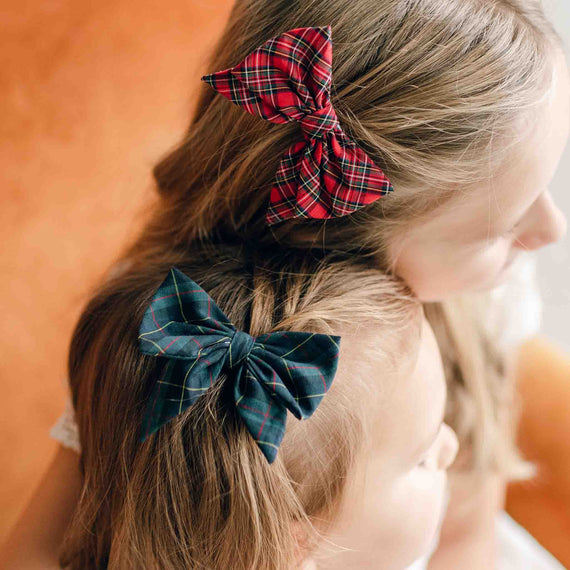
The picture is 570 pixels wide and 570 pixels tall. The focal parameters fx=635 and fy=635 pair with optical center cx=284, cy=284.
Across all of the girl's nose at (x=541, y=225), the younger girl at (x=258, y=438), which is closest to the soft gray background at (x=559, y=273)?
the girl's nose at (x=541, y=225)

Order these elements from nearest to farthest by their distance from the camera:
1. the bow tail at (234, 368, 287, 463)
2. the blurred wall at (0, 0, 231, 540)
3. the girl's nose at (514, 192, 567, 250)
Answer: the bow tail at (234, 368, 287, 463) → the girl's nose at (514, 192, 567, 250) → the blurred wall at (0, 0, 231, 540)

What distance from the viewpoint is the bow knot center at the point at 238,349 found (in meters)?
0.55

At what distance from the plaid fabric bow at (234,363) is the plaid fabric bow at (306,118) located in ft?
0.45

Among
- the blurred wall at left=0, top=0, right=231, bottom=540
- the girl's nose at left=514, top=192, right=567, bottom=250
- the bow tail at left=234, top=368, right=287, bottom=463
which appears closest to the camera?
the bow tail at left=234, top=368, right=287, bottom=463

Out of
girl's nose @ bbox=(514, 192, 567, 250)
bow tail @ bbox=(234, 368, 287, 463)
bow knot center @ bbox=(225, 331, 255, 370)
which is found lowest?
girl's nose @ bbox=(514, 192, 567, 250)

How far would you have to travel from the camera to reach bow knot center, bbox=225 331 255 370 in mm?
549

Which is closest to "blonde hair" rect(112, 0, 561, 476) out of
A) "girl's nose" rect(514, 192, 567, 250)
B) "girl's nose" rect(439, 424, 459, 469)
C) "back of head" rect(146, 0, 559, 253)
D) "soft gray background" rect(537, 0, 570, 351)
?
"back of head" rect(146, 0, 559, 253)

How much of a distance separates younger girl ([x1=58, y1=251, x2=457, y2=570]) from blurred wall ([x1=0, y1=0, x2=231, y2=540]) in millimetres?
273

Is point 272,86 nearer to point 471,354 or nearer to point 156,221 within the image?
point 156,221

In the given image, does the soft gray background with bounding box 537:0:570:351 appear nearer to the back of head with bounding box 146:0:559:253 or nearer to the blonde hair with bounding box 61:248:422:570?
the back of head with bounding box 146:0:559:253

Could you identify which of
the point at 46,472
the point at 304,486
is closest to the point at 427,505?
the point at 304,486

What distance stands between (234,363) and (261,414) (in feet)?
0.17

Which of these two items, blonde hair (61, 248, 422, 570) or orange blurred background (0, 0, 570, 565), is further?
orange blurred background (0, 0, 570, 565)

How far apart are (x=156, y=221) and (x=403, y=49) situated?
0.40 meters
